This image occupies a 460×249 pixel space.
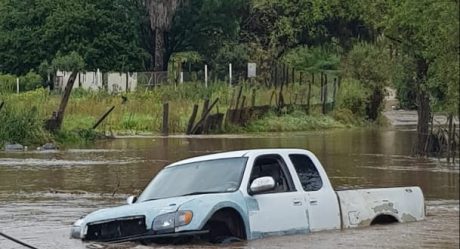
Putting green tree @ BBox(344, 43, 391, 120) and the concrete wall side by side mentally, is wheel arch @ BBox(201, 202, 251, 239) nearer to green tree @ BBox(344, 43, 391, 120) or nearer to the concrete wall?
green tree @ BBox(344, 43, 391, 120)

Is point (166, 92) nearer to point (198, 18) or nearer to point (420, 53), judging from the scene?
point (198, 18)

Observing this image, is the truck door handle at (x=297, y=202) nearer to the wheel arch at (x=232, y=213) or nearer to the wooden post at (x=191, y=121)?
the wheel arch at (x=232, y=213)

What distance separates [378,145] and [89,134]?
11.0 meters

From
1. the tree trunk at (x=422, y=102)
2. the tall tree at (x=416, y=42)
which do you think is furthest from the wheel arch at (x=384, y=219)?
the tree trunk at (x=422, y=102)

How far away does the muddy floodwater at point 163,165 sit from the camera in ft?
41.3

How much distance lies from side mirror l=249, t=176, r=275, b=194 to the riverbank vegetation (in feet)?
100

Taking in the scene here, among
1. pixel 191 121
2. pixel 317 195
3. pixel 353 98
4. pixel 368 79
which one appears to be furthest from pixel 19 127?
pixel 368 79

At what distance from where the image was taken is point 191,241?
12.2 metres

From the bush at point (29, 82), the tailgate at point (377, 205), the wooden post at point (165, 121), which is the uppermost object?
the bush at point (29, 82)

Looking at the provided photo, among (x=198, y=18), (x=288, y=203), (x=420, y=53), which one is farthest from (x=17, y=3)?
(x=288, y=203)

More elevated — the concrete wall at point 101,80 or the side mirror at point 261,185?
the concrete wall at point 101,80

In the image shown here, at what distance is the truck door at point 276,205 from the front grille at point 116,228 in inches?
52.6

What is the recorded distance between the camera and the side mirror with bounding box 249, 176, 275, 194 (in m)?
12.2

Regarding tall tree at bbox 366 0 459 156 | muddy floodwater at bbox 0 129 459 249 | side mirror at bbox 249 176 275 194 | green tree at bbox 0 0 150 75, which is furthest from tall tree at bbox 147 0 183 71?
side mirror at bbox 249 176 275 194
